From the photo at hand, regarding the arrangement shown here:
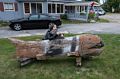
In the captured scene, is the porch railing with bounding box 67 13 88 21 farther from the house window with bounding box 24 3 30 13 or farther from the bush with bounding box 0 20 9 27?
the bush with bounding box 0 20 9 27

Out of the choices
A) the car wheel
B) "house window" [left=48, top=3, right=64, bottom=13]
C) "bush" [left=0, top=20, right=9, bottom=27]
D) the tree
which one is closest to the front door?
"house window" [left=48, top=3, right=64, bottom=13]

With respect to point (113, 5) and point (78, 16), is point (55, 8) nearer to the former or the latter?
point (78, 16)

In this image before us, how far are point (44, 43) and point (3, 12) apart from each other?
18386 mm

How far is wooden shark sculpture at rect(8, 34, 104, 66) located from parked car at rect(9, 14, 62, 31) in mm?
12231

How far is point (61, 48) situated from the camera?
755 centimetres

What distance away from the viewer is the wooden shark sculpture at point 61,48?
294 inches

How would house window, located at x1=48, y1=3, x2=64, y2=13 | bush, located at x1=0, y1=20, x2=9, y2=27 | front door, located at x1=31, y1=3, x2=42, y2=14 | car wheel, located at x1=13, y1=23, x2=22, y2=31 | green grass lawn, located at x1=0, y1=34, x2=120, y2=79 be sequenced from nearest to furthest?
green grass lawn, located at x1=0, y1=34, x2=120, y2=79 < car wheel, located at x1=13, y1=23, x2=22, y2=31 < bush, located at x1=0, y1=20, x2=9, y2=27 < front door, located at x1=31, y1=3, x2=42, y2=14 < house window, located at x1=48, y1=3, x2=64, y2=13

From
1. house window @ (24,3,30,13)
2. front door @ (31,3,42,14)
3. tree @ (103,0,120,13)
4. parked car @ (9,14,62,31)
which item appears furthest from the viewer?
tree @ (103,0,120,13)

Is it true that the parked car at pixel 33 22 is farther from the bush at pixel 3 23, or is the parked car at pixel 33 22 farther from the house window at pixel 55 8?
the house window at pixel 55 8

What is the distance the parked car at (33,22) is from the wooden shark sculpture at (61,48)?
12231 mm

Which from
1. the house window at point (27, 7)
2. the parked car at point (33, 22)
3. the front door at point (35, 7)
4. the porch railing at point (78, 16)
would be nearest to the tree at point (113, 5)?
the porch railing at point (78, 16)

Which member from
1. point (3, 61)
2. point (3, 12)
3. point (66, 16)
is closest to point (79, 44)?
point (3, 61)

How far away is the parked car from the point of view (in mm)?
19766

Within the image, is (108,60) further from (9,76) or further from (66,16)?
(66,16)
